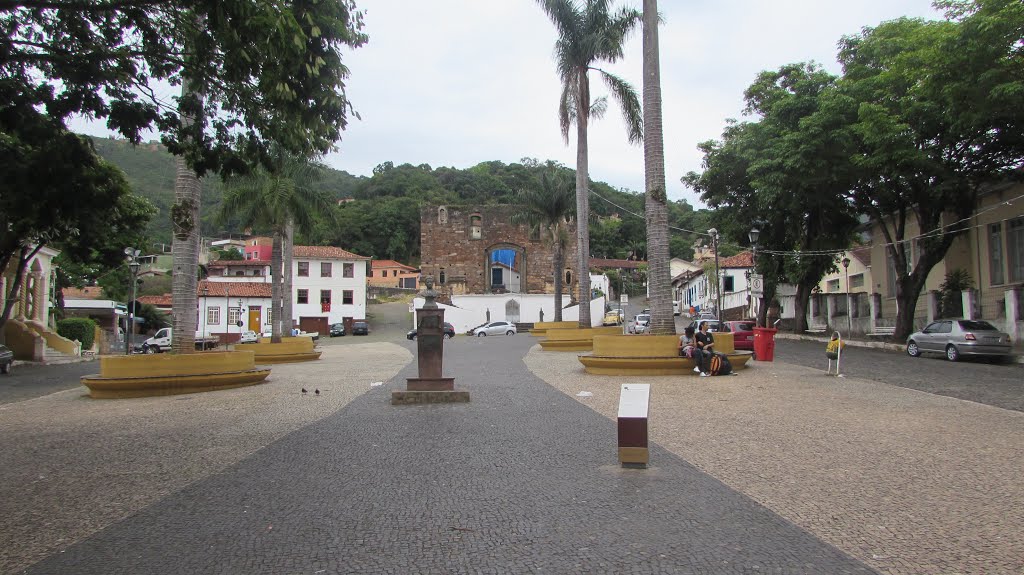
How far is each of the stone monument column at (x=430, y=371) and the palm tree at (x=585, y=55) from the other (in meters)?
14.0

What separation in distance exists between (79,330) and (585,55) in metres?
28.4

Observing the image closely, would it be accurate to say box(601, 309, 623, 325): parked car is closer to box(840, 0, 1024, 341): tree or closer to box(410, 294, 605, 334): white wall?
box(410, 294, 605, 334): white wall

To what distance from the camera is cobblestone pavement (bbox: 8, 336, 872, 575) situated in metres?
4.16

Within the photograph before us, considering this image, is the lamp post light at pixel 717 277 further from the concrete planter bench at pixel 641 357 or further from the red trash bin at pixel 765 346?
the concrete planter bench at pixel 641 357

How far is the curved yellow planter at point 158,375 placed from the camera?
1284cm

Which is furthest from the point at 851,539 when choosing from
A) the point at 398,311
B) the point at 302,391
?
the point at 398,311

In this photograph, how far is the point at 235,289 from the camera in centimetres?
5356

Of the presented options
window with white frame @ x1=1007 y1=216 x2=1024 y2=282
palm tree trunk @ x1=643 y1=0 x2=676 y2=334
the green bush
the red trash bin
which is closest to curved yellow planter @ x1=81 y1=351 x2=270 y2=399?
palm tree trunk @ x1=643 y1=0 x2=676 y2=334

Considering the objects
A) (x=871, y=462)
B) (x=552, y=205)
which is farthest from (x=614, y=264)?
(x=871, y=462)

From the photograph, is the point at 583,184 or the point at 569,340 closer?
the point at 569,340

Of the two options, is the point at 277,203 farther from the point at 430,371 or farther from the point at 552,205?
the point at 430,371

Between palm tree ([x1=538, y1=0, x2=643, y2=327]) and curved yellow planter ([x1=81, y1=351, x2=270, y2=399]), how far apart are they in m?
14.8

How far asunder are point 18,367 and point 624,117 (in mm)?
23670

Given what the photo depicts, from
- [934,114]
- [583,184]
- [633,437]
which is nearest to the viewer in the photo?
[633,437]
